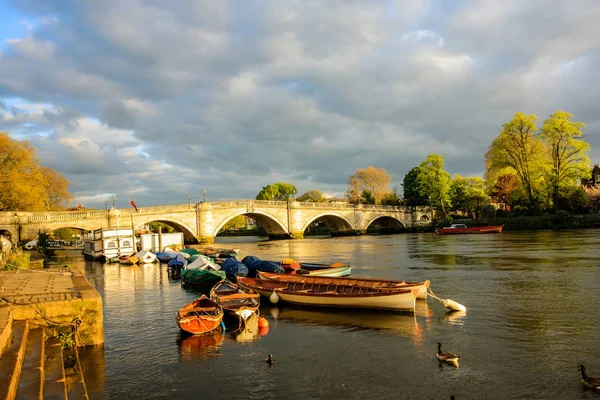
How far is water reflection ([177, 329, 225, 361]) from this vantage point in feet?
41.3

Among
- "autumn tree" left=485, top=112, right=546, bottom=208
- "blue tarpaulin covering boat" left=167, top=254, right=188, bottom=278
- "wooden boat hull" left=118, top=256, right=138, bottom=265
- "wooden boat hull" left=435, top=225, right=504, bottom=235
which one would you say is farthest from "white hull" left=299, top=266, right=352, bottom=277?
"wooden boat hull" left=435, top=225, right=504, bottom=235

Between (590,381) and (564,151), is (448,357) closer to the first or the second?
(590,381)

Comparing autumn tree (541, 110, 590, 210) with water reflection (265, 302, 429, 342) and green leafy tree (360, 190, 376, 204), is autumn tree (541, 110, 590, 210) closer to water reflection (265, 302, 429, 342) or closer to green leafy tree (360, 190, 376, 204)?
green leafy tree (360, 190, 376, 204)

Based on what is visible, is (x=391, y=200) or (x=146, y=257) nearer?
(x=146, y=257)

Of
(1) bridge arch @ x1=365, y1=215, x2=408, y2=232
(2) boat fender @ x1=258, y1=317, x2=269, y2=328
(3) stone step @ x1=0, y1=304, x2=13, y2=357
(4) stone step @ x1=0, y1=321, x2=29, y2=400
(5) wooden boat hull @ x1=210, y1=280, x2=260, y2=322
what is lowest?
(2) boat fender @ x1=258, y1=317, x2=269, y2=328

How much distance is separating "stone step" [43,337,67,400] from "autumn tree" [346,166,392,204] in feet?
318

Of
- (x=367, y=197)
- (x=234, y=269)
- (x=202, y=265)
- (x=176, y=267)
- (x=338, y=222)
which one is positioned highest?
(x=367, y=197)

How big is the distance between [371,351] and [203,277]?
1481 centimetres

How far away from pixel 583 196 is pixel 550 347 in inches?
2461

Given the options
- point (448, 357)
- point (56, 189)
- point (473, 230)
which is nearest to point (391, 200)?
point (473, 230)

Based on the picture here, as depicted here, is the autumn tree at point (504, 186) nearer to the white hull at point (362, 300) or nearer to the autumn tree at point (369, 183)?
the autumn tree at point (369, 183)

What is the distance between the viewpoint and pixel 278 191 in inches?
4906

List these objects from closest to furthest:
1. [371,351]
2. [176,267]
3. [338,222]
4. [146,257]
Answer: [371,351] → [176,267] → [146,257] → [338,222]

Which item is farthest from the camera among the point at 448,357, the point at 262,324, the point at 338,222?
the point at 338,222
